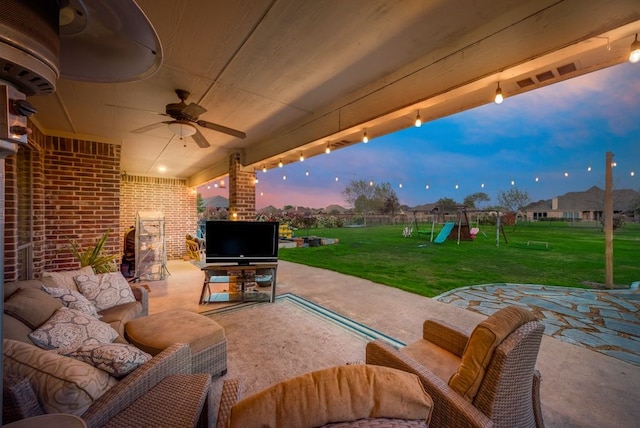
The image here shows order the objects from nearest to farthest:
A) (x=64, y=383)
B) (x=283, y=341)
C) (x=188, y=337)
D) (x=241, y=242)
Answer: (x=64, y=383), (x=188, y=337), (x=283, y=341), (x=241, y=242)

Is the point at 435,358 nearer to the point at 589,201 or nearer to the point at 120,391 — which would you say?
the point at 120,391

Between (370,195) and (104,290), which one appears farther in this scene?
(370,195)

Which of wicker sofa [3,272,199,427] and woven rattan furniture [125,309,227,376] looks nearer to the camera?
wicker sofa [3,272,199,427]

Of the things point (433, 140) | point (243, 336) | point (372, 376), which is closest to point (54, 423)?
point (372, 376)

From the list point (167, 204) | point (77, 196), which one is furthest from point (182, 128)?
point (167, 204)

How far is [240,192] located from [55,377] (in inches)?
157

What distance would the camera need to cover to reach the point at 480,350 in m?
1.21

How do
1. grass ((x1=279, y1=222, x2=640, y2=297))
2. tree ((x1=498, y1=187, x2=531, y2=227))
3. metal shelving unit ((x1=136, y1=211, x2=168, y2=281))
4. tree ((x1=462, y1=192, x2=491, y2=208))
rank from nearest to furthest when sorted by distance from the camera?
grass ((x1=279, y1=222, x2=640, y2=297)) → metal shelving unit ((x1=136, y1=211, x2=168, y2=281)) → tree ((x1=498, y1=187, x2=531, y2=227)) → tree ((x1=462, y1=192, x2=491, y2=208))

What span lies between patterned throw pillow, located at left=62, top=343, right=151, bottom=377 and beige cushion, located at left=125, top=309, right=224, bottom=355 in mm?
648

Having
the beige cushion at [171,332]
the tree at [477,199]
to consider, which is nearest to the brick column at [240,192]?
the beige cushion at [171,332]

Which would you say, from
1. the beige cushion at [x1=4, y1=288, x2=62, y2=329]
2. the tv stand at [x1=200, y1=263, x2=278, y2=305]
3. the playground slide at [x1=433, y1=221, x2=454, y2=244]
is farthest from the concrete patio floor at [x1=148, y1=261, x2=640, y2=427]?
the playground slide at [x1=433, y1=221, x2=454, y2=244]

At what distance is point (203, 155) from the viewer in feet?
18.2

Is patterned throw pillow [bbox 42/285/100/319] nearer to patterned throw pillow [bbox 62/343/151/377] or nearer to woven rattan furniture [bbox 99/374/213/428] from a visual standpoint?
patterned throw pillow [bbox 62/343/151/377]

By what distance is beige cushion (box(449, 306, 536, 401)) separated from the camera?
1196 millimetres
